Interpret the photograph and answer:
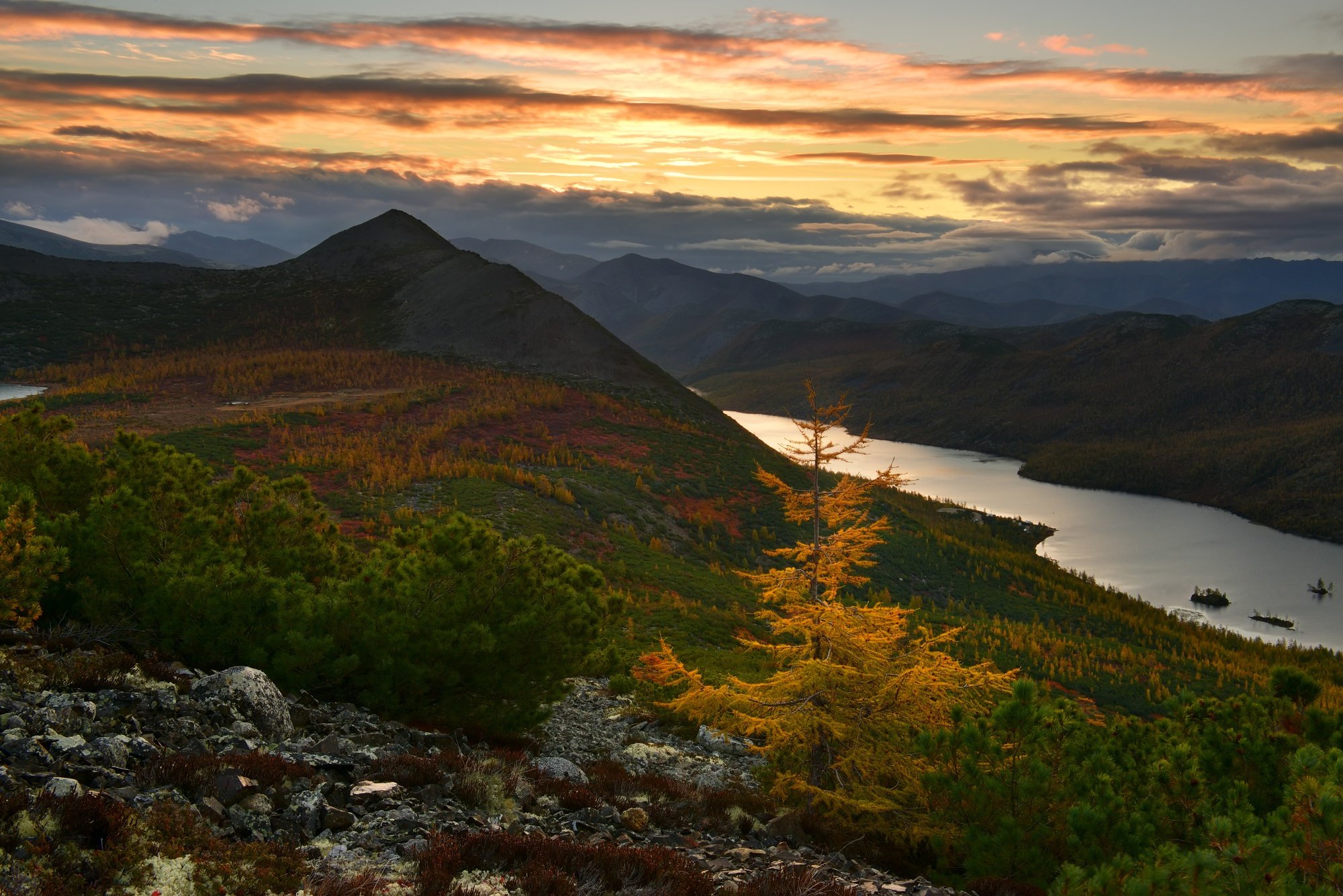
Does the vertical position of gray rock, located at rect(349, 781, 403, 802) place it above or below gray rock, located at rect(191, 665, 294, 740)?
below

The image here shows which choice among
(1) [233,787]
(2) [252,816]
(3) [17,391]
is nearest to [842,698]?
(2) [252,816]

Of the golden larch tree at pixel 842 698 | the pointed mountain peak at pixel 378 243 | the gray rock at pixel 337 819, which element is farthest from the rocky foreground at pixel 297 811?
the pointed mountain peak at pixel 378 243

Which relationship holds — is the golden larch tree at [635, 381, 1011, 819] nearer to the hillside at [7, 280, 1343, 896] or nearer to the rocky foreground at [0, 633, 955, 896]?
the hillside at [7, 280, 1343, 896]

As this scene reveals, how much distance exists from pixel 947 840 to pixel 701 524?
44.4 meters

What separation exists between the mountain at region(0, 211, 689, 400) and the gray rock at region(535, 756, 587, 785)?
78.3 meters

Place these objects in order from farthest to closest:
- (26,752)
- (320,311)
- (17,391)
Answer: (320,311) → (17,391) → (26,752)

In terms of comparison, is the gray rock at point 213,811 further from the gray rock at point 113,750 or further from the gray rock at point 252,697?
the gray rock at point 252,697

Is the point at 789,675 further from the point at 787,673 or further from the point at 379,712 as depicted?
the point at 379,712

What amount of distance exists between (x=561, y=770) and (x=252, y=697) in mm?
5313

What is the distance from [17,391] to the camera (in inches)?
2734

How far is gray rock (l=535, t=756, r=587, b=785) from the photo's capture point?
13.3 metres

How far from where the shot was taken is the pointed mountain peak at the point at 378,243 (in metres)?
124

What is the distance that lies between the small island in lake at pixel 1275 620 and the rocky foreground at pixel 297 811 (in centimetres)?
8789

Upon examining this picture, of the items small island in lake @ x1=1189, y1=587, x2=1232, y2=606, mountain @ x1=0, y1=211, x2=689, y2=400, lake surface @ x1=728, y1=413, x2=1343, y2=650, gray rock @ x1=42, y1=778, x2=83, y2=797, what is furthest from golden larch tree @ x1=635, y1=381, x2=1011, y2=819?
small island in lake @ x1=1189, y1=587, x2=1232, y2=606
